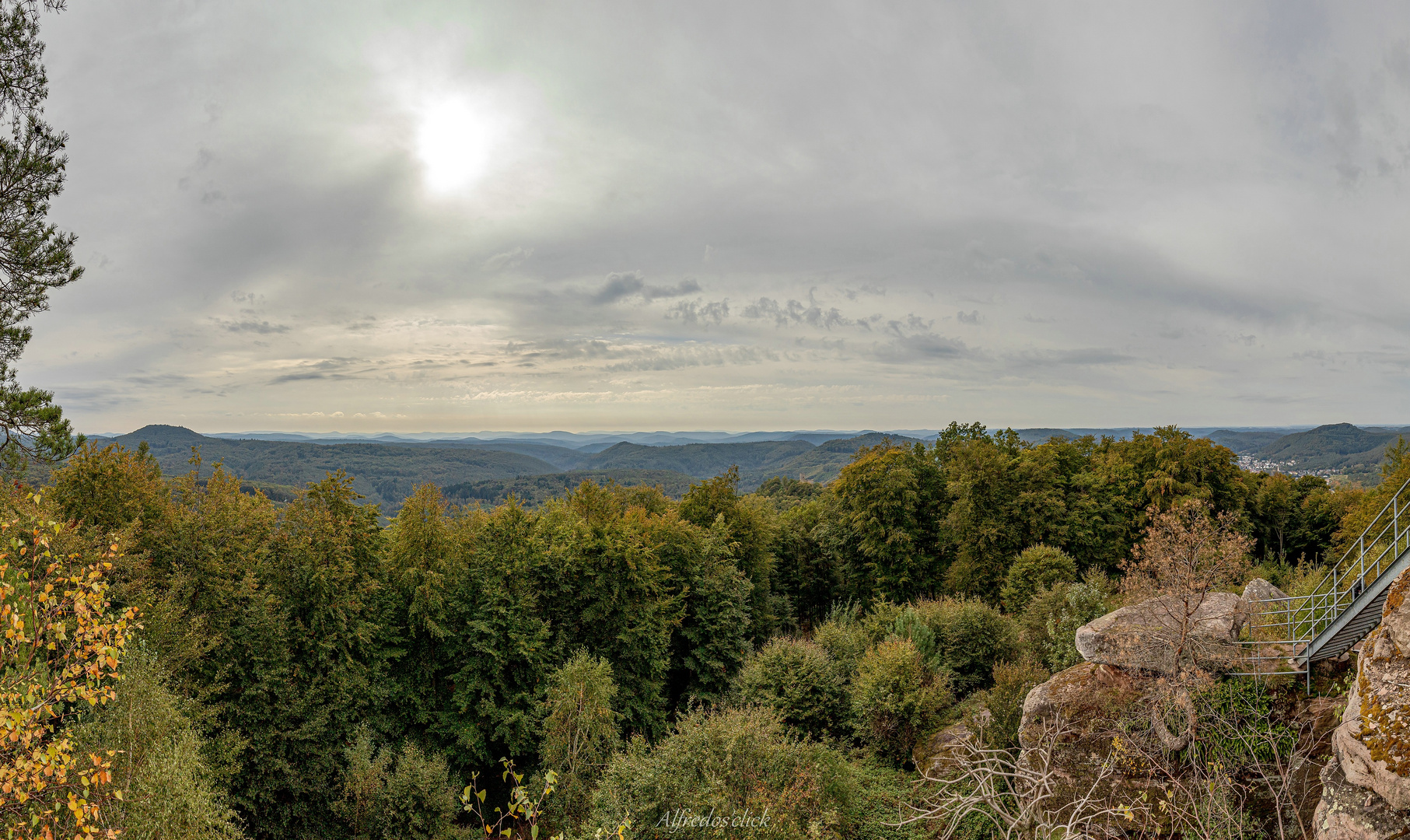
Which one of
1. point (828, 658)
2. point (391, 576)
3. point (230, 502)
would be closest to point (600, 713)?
point (828, 658)

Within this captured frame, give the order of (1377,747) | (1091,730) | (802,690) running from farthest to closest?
(802,690) → (1091,730) → (1377,747)

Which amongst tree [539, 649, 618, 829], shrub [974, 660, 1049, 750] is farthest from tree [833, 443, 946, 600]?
tree [539, 649, 618, 829]

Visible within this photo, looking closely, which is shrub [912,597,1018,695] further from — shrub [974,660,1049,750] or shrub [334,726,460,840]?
shrub [334,726,460,840]

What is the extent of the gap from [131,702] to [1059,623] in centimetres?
2757

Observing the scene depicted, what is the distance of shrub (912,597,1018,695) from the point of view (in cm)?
2564

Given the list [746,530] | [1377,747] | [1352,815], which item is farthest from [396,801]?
[1377,747]

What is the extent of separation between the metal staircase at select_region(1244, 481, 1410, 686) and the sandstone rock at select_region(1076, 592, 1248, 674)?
Result: 51cm

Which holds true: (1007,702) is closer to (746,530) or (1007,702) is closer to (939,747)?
(939,747)

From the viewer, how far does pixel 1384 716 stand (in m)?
10.3

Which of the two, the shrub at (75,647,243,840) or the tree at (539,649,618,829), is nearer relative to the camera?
the shrub at (75,647,243,840)

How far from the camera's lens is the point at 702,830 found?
A: 46.2 ft

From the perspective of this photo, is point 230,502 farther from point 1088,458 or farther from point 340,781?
point 1088,458

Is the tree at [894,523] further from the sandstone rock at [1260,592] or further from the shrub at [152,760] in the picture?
the shrub at [152,760]

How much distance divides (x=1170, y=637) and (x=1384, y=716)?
497 cm
